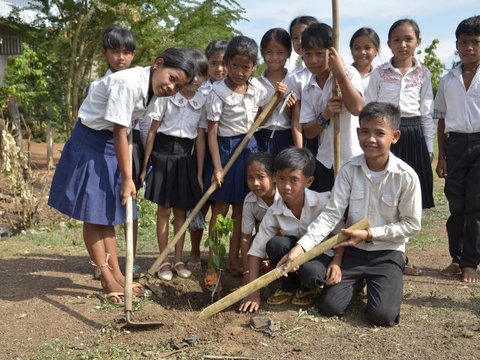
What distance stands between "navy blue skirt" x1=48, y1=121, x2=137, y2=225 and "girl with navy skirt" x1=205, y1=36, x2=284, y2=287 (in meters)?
0.74

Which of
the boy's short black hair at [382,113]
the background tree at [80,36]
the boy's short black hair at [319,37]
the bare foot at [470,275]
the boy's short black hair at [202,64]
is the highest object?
the background tree at [80,36]

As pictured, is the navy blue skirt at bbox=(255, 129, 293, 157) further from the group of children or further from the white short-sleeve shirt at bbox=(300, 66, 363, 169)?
the white short-sleeve shirt at bbox=(300, 66, 363, 169)

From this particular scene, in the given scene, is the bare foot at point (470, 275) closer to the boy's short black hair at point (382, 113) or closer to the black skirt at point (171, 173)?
the boy's short black hair at point (382, 113)

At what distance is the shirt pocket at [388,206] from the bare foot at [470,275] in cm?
100

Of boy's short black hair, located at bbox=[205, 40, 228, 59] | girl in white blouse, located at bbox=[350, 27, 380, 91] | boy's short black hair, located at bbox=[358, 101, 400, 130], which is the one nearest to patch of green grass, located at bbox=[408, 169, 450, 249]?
girl in white blouse, located at bbox=[350, 27, 380, 91]

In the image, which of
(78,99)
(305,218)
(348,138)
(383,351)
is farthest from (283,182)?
(78,99)

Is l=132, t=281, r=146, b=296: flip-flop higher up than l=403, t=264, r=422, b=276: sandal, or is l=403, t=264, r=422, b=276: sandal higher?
l=403, t=264, r=422, b=276: sandal

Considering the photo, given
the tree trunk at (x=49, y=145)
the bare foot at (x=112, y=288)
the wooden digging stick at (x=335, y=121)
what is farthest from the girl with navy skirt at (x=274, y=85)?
Result: the tree trunk at (x=49, y=145)

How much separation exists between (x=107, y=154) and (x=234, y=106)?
3.09 ft

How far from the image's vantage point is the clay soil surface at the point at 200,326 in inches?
119

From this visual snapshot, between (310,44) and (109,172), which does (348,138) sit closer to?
(310,44)

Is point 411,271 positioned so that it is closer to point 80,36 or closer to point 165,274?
point 165,274

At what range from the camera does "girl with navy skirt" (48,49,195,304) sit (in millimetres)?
3432

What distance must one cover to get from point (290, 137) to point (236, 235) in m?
0.81
